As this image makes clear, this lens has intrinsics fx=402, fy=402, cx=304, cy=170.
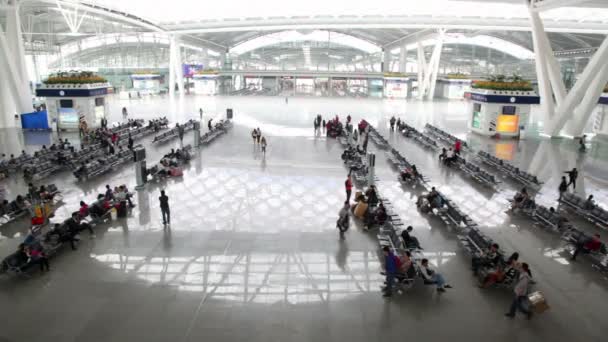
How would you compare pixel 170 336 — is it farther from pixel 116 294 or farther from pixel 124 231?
pixel 124 231

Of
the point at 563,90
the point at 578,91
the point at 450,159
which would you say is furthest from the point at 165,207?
the point at 563,90

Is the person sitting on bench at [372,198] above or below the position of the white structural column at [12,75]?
below

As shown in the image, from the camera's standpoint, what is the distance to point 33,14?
48.3 m

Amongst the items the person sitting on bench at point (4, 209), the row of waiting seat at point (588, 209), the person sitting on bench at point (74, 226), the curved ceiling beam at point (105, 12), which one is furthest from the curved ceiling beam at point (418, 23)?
the person sitting on bench at point (74, 226)

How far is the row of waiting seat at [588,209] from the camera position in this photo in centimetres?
1094

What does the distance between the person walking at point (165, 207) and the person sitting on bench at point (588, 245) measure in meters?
9.60

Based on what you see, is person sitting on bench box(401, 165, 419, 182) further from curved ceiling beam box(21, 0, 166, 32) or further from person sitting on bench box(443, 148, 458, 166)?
curved ceiling beam box(21, 0, 166, 32)

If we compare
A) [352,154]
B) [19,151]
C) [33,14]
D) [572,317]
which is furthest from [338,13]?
[572,317]

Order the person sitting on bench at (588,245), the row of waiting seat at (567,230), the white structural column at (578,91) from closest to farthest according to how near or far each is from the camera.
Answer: the row of waiting seat at (567,230) < the person sitting on bench at (588,245) < the white structural column at (578,91)

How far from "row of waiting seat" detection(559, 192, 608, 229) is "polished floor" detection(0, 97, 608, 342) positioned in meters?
0.26

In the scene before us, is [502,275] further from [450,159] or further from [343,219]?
[450,159]

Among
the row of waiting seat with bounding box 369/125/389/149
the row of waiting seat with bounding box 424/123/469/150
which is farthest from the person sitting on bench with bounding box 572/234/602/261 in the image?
the row of waiting seat with bounding box 369/125/389/149

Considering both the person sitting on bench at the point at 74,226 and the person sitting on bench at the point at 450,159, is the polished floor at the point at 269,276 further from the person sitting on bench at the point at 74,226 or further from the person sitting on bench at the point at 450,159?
the person sitting on bench at the point at 450,159

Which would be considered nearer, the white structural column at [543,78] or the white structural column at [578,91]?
the white structural column at [578,91]
